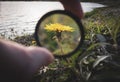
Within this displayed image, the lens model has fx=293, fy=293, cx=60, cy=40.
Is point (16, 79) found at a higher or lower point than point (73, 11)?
lower

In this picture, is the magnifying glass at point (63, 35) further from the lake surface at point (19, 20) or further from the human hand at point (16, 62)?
the lake surface at point (19, 20)

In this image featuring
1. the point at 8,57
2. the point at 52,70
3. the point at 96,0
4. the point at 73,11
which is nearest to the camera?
the point at 8,57

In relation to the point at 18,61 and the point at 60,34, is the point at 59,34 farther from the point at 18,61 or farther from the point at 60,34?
the point at 18,61

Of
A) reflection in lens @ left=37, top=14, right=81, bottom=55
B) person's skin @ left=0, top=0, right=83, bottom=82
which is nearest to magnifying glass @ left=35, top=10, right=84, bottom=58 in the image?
reflection in lens @ left=37, top=14, right=81, bottom=55

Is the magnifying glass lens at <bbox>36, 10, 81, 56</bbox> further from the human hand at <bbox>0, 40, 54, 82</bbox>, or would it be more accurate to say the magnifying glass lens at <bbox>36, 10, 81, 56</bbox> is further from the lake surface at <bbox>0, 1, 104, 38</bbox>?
the lake surface at <bbox>0, 1, 104, 38</bbox>

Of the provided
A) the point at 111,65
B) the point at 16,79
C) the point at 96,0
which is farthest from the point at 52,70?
the point at 96,0

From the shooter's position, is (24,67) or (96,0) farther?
(96,0)

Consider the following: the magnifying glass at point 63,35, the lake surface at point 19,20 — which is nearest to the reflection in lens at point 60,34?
the magnifying glass at point 63,35

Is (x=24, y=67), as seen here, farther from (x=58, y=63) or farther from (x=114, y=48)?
(x=58, y=63)
